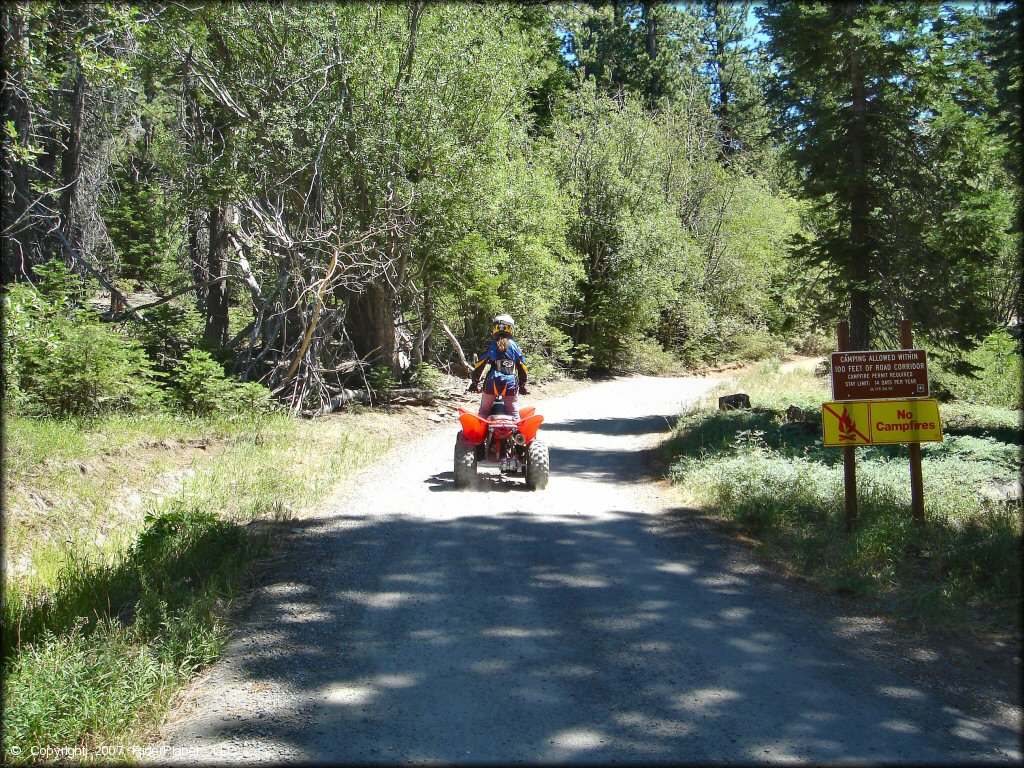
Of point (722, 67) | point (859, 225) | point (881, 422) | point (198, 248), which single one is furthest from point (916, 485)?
point (722, 67)

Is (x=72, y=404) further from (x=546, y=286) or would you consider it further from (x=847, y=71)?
(x=546, y=286)

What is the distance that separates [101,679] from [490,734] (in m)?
2.31

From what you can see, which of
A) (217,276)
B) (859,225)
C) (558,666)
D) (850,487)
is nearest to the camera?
(558,666)

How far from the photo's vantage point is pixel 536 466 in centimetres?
1051

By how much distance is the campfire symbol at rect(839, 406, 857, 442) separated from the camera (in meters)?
8.15

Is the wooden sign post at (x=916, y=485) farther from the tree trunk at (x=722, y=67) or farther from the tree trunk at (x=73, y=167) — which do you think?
the tree trunk at (x=722, y=67)

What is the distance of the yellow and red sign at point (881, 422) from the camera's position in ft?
25.9

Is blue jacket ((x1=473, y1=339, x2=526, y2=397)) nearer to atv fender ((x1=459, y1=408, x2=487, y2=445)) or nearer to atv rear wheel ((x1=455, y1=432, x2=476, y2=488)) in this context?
atv fender ((x1=459, y1=408, x2=487, y2=445))

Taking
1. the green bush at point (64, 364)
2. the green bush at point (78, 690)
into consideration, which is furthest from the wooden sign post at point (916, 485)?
the green bush at point (64, 364)

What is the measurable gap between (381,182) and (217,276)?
5.04m

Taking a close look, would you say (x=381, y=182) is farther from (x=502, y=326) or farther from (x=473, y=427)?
(x=473, y=427)

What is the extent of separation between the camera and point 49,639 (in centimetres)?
521

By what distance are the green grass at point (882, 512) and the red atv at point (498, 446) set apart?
2.14m

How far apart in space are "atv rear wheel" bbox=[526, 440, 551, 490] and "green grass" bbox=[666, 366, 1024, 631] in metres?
2.01
